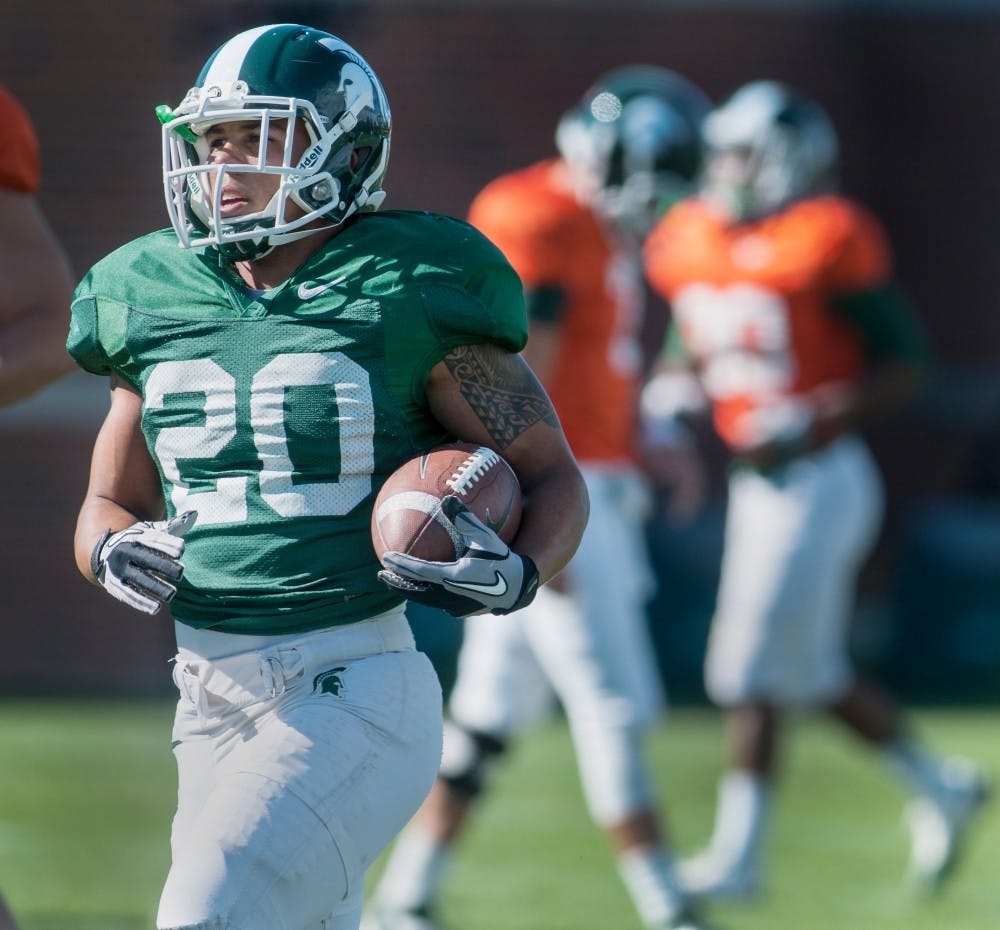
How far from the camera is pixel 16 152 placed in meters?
3.72

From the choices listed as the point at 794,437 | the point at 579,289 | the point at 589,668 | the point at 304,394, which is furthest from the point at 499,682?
the point at 304,394

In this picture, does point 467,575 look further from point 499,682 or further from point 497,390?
point 499,682

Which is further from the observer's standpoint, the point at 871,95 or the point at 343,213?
the point at 871,95

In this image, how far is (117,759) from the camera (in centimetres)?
752

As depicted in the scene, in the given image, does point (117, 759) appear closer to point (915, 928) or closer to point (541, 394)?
point (915, 928)

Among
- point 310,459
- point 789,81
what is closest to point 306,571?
point 310,459

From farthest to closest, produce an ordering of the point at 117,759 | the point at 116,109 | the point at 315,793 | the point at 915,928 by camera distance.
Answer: the point at 116,109 → the point at 117,759 → the point at 915,928 → the point at 315,793

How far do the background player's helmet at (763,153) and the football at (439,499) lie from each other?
3.47 metres

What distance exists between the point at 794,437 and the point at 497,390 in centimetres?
297

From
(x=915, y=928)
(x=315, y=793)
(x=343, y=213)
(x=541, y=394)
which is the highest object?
(x=343, y=213)

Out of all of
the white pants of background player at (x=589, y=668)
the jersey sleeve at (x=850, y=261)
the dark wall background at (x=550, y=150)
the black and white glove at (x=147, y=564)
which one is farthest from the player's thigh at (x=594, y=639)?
the dark wall background at (x=550, y=150)

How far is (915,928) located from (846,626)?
633cm

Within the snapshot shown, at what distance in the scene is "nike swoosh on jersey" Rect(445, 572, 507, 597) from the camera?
8.87 feet

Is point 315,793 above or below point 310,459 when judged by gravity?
below
